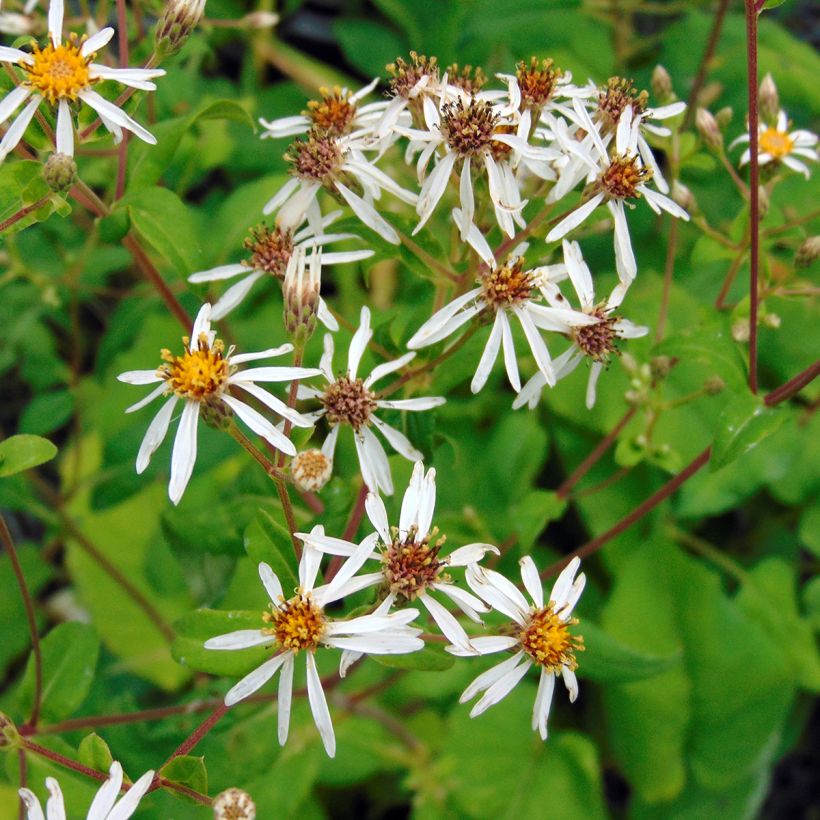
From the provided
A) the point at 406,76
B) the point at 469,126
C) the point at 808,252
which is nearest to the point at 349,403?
the point at 469,126

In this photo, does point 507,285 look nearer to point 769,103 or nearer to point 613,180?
point 613,180

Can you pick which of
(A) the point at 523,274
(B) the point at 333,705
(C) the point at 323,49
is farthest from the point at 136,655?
(C) the point at 323,49

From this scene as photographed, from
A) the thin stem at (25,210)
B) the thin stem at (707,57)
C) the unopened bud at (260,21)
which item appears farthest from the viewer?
the thin stem at (707,57)

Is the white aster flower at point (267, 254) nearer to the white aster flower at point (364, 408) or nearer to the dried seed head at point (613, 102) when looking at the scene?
the white aster flower at point (364, 408)

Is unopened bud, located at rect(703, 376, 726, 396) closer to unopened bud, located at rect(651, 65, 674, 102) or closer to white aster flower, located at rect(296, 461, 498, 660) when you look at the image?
unopened bud, located at rect(651, 65, 674, 102)

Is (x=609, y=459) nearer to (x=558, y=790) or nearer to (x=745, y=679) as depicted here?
(x=745, y=679)

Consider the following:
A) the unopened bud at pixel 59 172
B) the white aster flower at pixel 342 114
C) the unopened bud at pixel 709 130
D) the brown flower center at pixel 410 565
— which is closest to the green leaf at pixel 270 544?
the brown flower center at pixel 410 565

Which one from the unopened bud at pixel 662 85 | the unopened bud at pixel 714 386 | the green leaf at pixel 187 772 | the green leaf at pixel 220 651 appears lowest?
the green leaf at pixel 187 772

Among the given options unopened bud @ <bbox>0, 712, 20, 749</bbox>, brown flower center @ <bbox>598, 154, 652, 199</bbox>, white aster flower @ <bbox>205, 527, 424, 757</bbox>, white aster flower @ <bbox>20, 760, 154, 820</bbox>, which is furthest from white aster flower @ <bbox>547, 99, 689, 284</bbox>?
A: unopened bud @ <bbox>0, 712, 20, 749</bbox>
